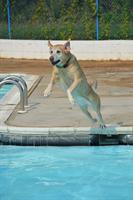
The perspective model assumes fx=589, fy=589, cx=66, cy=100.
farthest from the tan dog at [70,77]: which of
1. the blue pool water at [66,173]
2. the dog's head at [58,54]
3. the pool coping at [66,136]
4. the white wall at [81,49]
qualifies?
the white wall at [81,49]

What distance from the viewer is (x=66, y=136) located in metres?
9.27

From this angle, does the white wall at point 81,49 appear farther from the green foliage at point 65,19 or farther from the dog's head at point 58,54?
the dog's head at point 58,54

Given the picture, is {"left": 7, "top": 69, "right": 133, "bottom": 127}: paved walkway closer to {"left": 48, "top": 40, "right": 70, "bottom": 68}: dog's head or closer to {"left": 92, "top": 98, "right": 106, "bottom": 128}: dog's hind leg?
{"left": 92, "top": 98, "right": 106, "bottom": 128}: dog's hind leg

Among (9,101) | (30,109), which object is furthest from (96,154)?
(9,101)

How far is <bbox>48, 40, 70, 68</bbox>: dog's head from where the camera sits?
26.3 feet

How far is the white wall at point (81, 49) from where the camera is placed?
22.2 meters

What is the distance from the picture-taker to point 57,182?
8016 millimetres

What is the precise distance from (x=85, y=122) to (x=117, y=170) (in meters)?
1.76

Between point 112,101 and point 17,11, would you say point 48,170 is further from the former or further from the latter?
point 17,11

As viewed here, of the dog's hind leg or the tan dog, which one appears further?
the dog's hind leg

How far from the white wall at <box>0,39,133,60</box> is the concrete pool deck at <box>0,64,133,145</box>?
9.87 meters

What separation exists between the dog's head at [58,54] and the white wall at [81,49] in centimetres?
1409

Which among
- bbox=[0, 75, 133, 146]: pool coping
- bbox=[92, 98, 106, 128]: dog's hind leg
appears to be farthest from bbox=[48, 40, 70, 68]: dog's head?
bbox=[0, 75, 133, 146]: pool coping

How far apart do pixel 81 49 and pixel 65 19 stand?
86.3 inches
